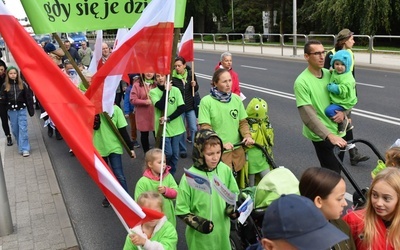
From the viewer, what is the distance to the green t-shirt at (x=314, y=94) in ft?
15.1

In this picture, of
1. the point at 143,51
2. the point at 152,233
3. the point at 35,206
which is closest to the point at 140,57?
the point at 143,51

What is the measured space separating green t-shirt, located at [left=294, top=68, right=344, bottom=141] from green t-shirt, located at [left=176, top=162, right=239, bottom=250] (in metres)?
1.33

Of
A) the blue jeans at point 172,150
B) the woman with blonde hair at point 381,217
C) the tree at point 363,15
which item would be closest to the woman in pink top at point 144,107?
the blue jeans at point 172,150

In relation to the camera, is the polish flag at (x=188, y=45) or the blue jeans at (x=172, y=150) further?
the polish flag at (x=188, y=45)

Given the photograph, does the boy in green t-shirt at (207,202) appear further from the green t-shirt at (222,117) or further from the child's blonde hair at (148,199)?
the green t-shirt at (222,117)

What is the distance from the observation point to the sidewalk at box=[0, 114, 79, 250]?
198 inches

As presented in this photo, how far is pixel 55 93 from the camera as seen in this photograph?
3357mm

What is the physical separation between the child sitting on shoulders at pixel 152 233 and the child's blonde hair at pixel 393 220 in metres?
1.35

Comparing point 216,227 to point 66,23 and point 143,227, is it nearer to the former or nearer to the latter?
point 143,227

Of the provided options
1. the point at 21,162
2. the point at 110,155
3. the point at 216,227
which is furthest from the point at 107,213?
the point at 21,162

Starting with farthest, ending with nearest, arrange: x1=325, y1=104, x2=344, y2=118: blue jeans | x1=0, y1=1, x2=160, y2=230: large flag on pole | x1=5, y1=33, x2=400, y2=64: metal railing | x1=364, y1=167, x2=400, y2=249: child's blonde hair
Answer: x1=5, y1=33, x2=400, y2=64: metal railing, x1=325, y1=104, x2=344, y2=118: blue jeans, x1=0, y1=1, x2=160, y2=230: large flag on pole, x1=364, y1=167, x2=400, y2=249: child's blonde hair

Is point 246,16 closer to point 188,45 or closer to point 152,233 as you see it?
point 188,45

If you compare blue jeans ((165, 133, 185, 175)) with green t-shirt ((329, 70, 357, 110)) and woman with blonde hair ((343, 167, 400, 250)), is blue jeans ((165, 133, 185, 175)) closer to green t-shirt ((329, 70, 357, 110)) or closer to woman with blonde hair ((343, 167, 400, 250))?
green t-shirt ((329, 70, 357, 110))

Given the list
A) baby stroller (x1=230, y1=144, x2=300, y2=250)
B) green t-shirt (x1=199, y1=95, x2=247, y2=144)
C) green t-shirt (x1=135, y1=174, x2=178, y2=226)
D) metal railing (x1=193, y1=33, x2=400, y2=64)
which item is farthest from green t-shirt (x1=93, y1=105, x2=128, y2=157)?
metal railing (x1=193, y1=33, x2=400, y2=64)
